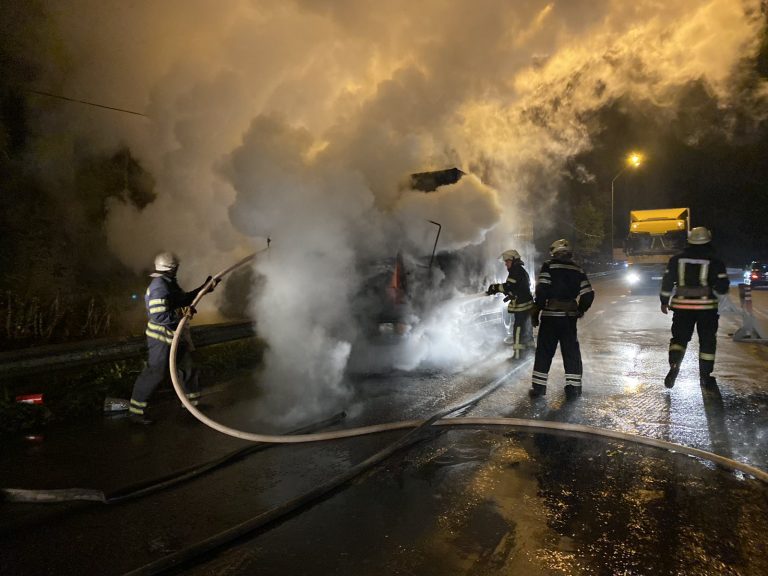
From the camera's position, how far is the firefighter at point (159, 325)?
4.77 metres

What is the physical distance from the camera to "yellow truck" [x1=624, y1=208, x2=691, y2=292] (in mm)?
20344

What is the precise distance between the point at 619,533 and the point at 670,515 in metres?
0.42

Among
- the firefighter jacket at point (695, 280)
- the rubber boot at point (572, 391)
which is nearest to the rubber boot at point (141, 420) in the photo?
the rubber boot at point (572, 391)

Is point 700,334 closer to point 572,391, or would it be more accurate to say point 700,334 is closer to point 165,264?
point 572,391

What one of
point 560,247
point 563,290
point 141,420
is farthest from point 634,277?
point 141,420

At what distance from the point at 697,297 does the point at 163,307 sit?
18.8 ft

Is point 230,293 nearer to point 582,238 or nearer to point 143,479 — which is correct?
point 143,479

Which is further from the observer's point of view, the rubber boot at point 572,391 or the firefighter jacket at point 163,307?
the rubber boot at point 572,391

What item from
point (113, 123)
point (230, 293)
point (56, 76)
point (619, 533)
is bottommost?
point (619, 533)

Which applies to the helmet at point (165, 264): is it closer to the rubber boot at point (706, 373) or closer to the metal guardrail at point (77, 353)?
the metal guardrail at point (77, 353)

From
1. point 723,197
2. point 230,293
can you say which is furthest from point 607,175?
point 230,293

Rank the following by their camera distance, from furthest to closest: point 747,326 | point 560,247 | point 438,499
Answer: point 747,326 < point 560,247 < point 438,499

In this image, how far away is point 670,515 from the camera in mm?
2838

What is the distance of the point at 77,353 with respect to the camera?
5.07 m
